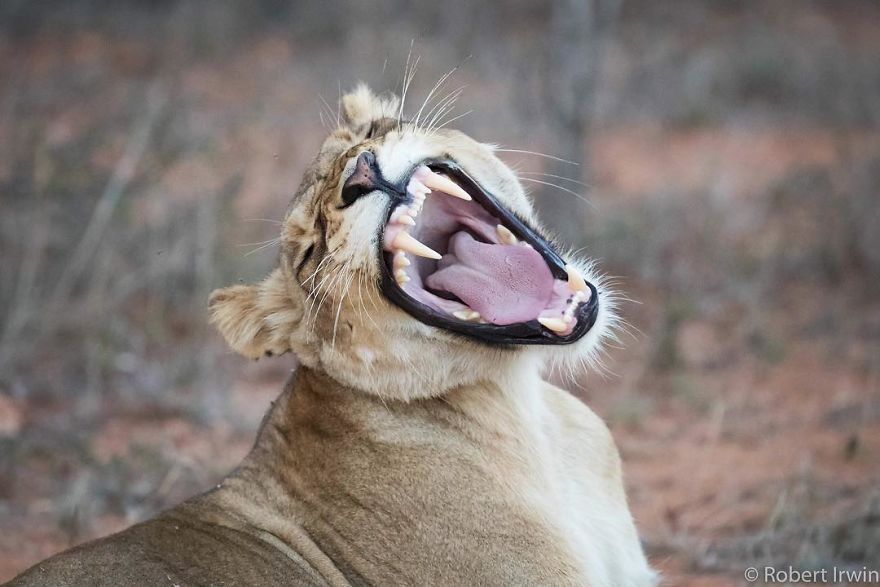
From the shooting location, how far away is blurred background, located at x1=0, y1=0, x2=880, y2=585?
491cm

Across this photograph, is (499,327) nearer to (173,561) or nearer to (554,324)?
(554,324)

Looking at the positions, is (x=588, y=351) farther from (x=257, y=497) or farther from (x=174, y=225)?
(x=174, y=225)

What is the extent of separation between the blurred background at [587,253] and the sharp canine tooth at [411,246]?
848 millimetres

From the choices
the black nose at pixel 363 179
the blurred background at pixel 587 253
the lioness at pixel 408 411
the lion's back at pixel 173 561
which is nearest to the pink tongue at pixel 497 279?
the lioness at pixel 408 411

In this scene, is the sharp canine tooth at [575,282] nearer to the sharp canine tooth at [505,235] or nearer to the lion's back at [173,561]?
the sharp canine tooth at [505,235]

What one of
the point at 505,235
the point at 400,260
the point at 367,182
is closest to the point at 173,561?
the point at 400,260

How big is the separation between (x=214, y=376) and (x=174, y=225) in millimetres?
1175

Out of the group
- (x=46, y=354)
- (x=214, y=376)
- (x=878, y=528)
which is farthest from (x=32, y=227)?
(x=878, y=528)

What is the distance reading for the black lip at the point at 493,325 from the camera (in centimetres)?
303

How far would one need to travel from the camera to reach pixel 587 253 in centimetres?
762

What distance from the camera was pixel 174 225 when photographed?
23.5ft

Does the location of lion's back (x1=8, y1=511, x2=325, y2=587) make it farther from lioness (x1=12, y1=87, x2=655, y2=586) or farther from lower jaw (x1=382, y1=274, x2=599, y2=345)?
lower jaw (x1=382, y1=274, x2=599, y2=345)

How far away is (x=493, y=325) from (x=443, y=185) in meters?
0.38

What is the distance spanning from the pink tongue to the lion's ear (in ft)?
1.52
